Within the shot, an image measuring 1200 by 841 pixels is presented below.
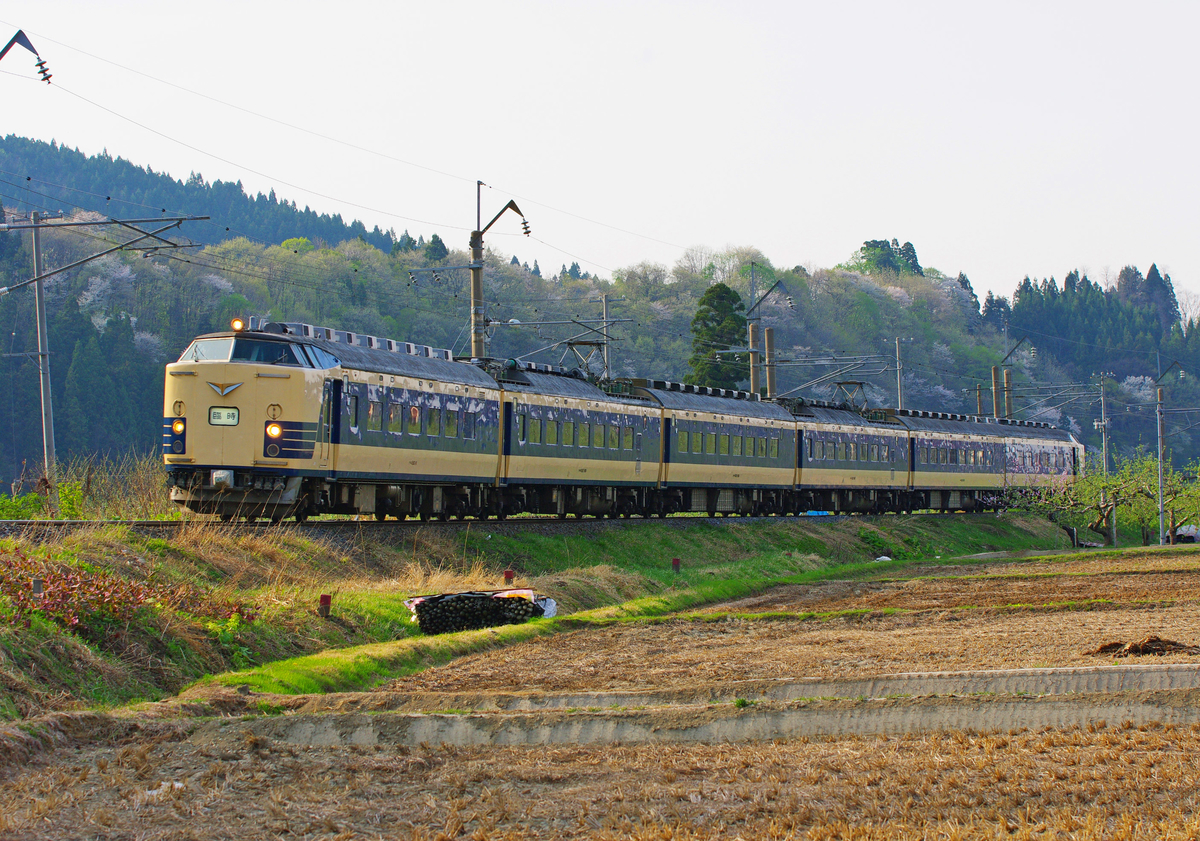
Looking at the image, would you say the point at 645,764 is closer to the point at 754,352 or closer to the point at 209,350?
the point at 209,350

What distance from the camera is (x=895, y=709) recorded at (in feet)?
34.5

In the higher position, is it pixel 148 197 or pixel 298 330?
pixel 148 197

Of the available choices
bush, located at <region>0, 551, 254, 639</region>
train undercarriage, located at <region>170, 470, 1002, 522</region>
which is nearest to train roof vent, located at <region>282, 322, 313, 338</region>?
train undercarriage, located at <region>170, 470, 1002, 522</region>

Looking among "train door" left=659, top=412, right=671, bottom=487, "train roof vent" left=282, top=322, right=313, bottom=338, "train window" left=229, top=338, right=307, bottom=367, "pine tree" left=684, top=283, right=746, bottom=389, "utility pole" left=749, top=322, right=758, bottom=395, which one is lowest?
"train door" left=659, top=412, right=671, bottom=487

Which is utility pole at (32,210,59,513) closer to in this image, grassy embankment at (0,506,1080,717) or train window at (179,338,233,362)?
train window at (179,338,233,362)

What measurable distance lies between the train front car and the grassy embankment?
1720mm

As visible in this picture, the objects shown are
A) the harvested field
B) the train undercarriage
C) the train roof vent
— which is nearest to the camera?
the harvested field

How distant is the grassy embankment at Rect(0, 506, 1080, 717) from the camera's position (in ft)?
37.9

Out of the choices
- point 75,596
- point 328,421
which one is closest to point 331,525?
point 328,421

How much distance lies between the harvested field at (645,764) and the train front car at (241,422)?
8480mm

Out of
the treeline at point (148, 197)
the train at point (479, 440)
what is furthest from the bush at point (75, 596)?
the treeline at point (148, 197)

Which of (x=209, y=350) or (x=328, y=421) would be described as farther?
(x=328, y=421)

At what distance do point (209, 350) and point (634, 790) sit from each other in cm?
1675

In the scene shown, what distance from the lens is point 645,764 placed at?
9.12m
